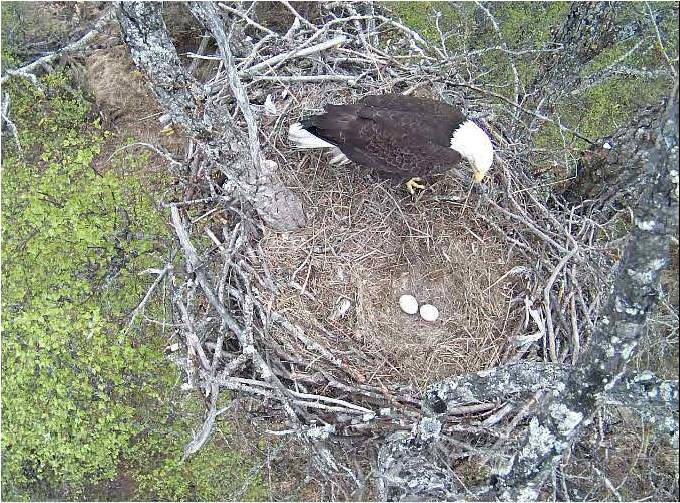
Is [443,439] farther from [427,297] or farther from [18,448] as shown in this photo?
[18,448]

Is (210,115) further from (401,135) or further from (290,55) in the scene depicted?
(401,135)

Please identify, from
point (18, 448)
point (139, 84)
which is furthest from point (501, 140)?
point (18, 448)

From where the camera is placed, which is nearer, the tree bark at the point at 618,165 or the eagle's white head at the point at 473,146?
the tree bark at the point at 618,165

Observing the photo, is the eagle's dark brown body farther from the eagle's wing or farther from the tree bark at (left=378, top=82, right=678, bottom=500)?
the tree bark at (left=378, top=82, right=678, bottom=500)

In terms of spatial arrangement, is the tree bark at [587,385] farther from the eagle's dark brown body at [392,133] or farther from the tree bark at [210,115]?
the tree bark at [210,115]

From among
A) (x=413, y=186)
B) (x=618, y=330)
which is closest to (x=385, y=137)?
(x=413, y=186)

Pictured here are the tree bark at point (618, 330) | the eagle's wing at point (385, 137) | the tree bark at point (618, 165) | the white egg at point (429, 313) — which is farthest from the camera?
the white egg at point (429, 313)

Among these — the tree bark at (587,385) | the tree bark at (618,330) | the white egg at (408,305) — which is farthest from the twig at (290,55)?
the tree bark at (618,330)
